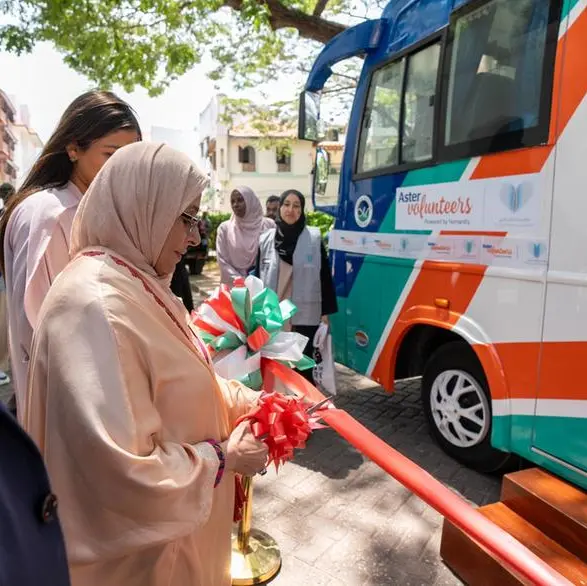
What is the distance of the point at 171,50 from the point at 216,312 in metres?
8.35

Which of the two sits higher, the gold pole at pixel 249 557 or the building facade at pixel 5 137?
the building facade at pixel 5 137

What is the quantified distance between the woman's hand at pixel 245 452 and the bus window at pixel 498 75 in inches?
89.2

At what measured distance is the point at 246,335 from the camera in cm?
193

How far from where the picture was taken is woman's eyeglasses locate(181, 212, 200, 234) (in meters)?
1.34

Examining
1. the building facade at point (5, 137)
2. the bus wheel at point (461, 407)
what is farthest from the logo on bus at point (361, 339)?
the building facade at point (5, 137)

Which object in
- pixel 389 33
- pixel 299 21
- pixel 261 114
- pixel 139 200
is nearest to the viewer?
pixel 139 200

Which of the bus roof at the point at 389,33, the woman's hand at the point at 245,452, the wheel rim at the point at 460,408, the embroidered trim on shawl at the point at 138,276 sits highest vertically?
the bus roof at the point at 389,33

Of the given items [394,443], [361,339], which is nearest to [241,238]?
[361,339]

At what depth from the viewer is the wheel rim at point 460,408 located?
3.30 m

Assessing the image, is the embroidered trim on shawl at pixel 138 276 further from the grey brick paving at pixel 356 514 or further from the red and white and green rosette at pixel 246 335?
the grey brick paving at pixel 356 514

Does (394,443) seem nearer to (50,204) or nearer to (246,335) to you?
(246,335)

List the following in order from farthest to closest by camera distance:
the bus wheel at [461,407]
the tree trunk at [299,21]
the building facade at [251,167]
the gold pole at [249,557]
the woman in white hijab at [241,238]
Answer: the building facade at [251,167] → the tree trunk at [299,21] → the woman in white hijab at [241,238] → the bus wheel at [461,407] → the gold pole at [249,557]

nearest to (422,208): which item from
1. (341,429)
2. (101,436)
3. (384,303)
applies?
(384,303)

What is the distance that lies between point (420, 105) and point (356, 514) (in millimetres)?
2779
